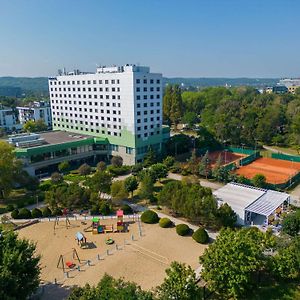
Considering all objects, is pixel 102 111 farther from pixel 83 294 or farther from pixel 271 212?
pixel 83 294

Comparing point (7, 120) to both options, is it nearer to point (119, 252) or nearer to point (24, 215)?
point (24, 215)

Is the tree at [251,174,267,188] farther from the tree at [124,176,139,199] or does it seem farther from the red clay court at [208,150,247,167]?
the red clay court at [208,150,247,167]

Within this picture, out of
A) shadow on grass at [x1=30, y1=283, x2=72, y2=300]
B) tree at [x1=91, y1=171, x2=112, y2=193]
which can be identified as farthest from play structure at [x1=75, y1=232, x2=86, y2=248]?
tree at [x1=91, y1=171, x2=112, y2=193]

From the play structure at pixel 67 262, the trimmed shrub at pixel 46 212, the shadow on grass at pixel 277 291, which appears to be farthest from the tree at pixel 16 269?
the trimmed shrub at pixel 46 212

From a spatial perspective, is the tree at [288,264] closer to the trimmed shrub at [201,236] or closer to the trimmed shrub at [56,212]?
the trimmed shrub at [201,236]

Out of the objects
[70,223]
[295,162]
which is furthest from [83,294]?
[295,162]

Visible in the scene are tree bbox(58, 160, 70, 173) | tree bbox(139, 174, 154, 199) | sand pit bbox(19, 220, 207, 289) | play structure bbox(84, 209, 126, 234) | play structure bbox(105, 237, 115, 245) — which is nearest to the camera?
sand pit bbox(19, 220, 207, 289)
